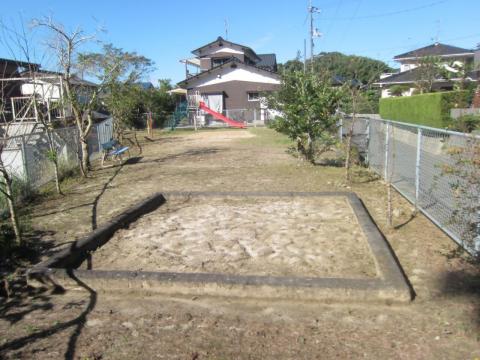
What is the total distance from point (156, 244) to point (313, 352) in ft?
8.83

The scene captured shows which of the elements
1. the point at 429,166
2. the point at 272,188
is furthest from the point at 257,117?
the point at 429,166

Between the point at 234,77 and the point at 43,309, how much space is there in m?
34.1

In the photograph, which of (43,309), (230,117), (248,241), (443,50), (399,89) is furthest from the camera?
(443,50)

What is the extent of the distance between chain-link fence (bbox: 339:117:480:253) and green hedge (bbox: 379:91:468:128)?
402 inches

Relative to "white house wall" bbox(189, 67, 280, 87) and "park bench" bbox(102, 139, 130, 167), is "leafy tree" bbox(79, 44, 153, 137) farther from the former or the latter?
"white house wall" bbox(189, 67, 280, 87)

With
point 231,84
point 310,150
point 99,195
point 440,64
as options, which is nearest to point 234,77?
point 231,84

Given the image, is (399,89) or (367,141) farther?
(399,89)

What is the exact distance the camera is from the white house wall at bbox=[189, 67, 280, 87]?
35.8m

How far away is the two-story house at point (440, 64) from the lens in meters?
30.4

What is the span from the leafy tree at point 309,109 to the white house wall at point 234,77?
25.6 m

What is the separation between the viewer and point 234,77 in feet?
118

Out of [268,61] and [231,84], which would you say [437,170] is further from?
[268,61]

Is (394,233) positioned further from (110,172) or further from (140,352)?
(110,172)

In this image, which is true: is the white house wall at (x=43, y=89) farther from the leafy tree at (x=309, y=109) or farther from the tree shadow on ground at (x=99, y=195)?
the leafy tree at (x=309, y=109)
